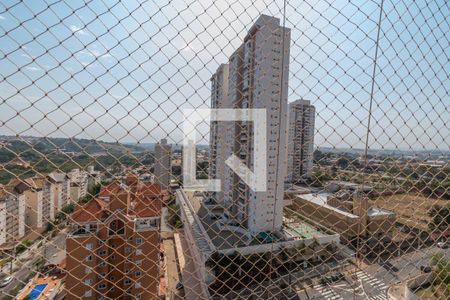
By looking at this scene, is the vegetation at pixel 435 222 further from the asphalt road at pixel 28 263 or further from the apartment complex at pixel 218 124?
the asphalt road at pixel 28 263

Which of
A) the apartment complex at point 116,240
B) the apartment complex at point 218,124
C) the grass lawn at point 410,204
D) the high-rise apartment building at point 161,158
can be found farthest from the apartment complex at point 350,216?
the apartment complex at point 116,240

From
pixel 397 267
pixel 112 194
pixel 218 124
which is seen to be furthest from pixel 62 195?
pixel 397 267

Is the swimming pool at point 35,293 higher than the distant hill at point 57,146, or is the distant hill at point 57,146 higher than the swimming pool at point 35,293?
the distant hill at point 57,146

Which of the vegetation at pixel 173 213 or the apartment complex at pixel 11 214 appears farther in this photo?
the vegetation at pixel 173 213

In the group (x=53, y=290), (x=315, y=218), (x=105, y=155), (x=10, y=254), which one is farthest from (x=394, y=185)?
(x=315, y=218)

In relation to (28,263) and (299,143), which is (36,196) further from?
(299,143)

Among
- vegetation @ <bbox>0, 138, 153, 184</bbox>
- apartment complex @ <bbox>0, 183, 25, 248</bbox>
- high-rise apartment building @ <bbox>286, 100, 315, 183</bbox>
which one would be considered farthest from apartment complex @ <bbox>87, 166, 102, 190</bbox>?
high-rise apartment building @ <bbox>286, 100, 315, 183</bbox>

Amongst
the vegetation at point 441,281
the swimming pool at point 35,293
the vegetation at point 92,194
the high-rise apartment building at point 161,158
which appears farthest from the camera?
the swimming pool at point 35,293

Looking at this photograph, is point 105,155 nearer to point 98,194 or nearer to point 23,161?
point 23,161
